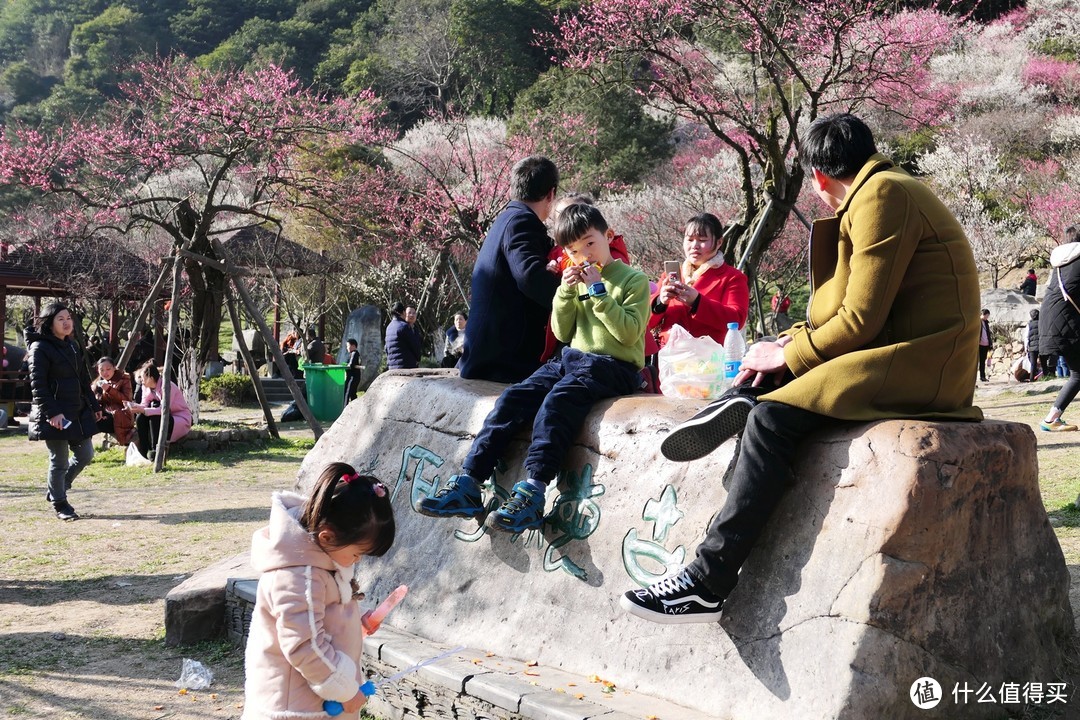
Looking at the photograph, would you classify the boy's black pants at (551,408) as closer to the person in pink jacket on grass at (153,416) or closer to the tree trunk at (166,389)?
the tree trunk at (166,389)

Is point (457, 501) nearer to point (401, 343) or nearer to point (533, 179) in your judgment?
point (533, 179)

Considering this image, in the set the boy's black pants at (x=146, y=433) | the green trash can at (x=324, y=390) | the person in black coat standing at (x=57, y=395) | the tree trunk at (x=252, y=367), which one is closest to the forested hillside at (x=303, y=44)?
the green trash can at (x=324, y=390)

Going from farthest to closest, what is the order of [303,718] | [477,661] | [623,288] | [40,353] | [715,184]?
[715,184]
[40,353]
[623,288]
[477,661]
[303,718]

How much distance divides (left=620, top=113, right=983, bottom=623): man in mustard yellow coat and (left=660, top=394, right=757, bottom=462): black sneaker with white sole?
0.08 metres

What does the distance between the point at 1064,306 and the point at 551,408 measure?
5057 mm

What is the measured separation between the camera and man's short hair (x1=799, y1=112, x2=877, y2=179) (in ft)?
9.79

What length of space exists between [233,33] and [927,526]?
47.5 meters

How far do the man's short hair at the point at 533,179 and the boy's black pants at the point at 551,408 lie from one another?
0.90 metres

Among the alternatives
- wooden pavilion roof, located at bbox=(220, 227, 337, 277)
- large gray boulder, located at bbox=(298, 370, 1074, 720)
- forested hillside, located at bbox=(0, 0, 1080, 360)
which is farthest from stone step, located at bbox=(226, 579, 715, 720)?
wooden pavilion roof, located at bbox=(220, 227, 337, 277)

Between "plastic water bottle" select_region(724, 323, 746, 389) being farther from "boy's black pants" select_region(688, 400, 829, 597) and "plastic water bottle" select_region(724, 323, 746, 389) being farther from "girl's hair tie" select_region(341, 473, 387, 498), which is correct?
"girl's hair tie" select_region(341, 473, 387, 498)

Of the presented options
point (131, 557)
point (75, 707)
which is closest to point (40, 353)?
point (131, 557)

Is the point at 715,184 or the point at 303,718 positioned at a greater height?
the point at 715,184

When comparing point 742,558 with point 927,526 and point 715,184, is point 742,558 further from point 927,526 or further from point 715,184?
point 715,184

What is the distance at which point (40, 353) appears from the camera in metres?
7.34
